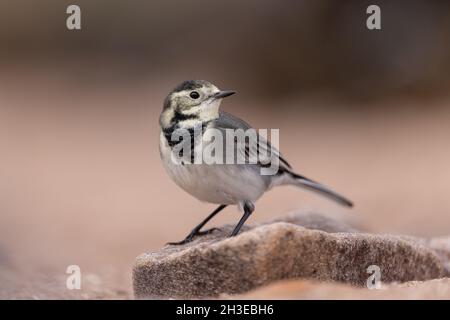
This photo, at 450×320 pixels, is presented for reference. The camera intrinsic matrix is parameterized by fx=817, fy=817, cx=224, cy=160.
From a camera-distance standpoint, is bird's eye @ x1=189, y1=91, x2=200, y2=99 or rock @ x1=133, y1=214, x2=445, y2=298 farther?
bird's eye @ x1=189, y1=91, x2=200, y2=99

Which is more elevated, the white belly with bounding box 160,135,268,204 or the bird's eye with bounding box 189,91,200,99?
the bird's eye with bounding box 189,91,200,99

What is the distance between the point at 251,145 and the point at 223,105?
13963mm

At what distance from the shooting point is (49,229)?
13.3m

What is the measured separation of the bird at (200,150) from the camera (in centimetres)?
659

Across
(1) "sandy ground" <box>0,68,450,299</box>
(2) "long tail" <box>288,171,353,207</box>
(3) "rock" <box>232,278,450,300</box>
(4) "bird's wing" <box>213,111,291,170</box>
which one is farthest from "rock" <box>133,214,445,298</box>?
(2) "long tail" <box>288,171,353,207</box>

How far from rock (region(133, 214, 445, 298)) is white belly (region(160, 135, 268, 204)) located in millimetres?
532

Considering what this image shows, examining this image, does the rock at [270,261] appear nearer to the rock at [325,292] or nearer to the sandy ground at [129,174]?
the rock at [325,292]

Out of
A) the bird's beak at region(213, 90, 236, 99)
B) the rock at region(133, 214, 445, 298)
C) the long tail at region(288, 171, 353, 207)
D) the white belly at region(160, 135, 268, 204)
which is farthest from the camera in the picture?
the long tail at region(288, 171, 353, 207)

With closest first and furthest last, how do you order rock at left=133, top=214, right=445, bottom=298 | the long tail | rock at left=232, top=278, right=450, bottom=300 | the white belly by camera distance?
rock at left=232, top=278, right=450, bottom=300, rock at left=133, top=214, right=445, bottom=298, the white belly, the long tail

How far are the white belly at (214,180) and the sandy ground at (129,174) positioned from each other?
1.38m

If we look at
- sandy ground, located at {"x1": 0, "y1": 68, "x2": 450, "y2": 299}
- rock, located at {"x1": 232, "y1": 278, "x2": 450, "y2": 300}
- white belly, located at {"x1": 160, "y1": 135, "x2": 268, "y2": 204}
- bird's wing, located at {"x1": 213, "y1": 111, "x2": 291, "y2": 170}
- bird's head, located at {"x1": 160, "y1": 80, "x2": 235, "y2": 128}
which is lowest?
sandy ground, located at {"x1": 0, "y1": 68, "x2": 450, "y2": 299}

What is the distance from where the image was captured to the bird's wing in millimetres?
6898

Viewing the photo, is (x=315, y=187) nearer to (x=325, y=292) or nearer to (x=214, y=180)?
(x=214, y=180)

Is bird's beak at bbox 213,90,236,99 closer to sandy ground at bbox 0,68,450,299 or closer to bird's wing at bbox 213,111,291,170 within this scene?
bird's wing at bbox 213,111,291,170
